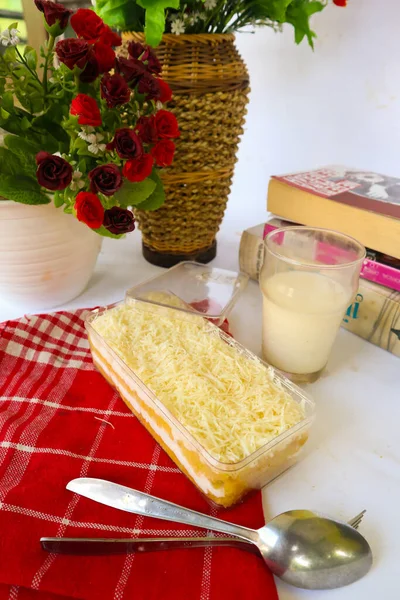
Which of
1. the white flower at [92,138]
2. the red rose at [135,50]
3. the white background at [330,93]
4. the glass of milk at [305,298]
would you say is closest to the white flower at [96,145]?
the white flower at [92,138]

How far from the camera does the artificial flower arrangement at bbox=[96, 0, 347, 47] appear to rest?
1.70 ft

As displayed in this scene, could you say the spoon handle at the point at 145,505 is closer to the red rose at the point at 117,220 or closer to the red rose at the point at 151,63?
the red rose at the point at 117,220

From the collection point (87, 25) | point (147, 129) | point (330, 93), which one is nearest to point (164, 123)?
point (147, 129)

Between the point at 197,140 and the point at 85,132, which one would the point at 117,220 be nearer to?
the point at 85,132

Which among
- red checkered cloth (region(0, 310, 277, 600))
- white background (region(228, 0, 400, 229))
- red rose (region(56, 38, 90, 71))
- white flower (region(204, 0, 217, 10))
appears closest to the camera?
red checkered cloth (region(0, 310, 277, 600))

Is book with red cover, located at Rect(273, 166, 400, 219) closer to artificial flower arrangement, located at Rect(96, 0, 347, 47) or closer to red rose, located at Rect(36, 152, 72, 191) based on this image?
artificial flower arrangement, located at Rect(96, 0, 347, 47)

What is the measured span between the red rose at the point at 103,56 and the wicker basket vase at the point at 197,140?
0.45ft

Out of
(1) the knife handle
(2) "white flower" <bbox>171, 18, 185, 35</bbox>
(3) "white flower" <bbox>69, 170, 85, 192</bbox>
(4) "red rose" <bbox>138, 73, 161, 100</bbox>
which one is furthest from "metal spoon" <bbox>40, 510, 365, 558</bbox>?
(2) "white flower" <bbox>171, 18, 185, 35</bbox>

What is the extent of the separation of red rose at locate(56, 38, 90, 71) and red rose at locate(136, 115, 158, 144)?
0.28 feet

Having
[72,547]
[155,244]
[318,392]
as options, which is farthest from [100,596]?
[155,244]

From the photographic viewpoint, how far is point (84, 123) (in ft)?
1.44

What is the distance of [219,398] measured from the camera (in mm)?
425

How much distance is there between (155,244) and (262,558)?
52 cm

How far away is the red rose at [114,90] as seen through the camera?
0.44 meters
